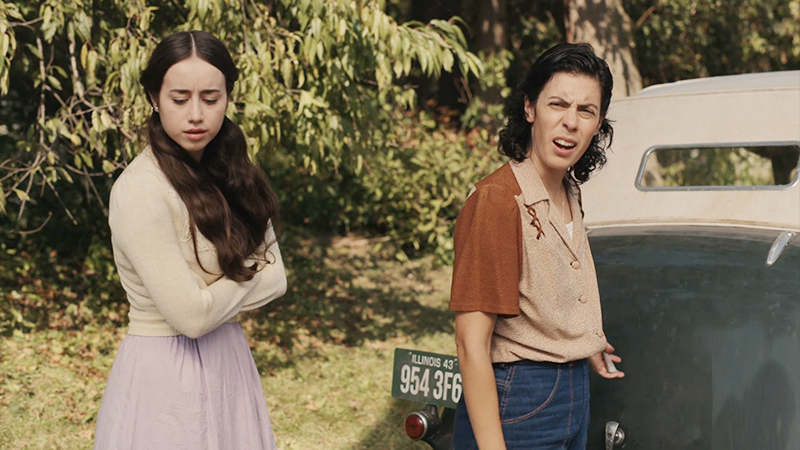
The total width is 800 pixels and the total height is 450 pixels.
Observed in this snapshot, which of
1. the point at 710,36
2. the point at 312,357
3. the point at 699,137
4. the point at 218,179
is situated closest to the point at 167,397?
the point at 218,179

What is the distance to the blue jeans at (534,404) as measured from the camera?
2354 millimetres

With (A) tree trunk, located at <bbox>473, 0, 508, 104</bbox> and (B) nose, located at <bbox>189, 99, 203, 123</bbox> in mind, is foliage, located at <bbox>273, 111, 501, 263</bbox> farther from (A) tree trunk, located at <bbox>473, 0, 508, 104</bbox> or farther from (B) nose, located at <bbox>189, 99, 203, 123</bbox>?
(B) nose, located at <bbox>189, 99, 203, 123</bbox>

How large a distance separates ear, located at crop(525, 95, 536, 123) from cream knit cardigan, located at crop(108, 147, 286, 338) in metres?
0.95

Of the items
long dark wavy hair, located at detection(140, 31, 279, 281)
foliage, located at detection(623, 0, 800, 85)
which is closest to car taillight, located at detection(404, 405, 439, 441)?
long dark wavy hair, located at detection(140, 31, 279, 281)

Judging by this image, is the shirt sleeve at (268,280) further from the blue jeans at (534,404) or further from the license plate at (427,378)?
the license plate at (427,378)

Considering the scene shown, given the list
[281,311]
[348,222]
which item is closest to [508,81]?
[348,222]

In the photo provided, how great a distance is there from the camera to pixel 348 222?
1142cm

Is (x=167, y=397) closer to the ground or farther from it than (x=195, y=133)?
closer to the ground

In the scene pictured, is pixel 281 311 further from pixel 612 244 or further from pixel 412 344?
pixel 612 244

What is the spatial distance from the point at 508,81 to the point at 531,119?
13.1 m

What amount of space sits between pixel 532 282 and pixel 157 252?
99 cm

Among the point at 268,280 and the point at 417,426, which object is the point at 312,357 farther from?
the point at 268,280

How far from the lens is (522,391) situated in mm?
2352

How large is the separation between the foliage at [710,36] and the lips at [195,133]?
12.3m
